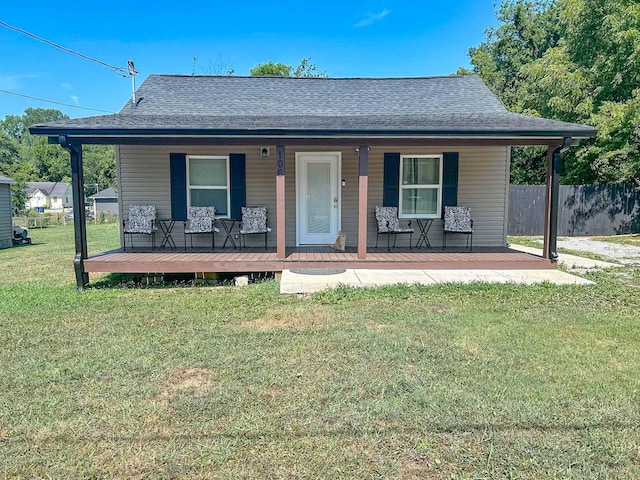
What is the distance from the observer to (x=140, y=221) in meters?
7.83

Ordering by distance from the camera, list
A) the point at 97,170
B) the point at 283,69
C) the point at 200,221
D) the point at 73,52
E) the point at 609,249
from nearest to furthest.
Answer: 1. the point at 200,221
2. the point at 609,249
3. the point at 73,52
4. the point at 283,69
5. the point at 97,170

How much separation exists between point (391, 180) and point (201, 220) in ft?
12.5

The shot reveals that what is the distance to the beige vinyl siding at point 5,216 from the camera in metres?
13.2

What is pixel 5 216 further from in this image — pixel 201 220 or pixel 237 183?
pixel 237 183

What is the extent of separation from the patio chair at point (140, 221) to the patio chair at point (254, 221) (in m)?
1.71

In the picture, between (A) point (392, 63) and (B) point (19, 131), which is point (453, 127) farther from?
(B) point (19, 131)

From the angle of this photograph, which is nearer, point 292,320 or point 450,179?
point 292,320

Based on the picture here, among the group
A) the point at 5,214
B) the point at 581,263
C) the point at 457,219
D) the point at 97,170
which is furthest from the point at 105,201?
the point at 581,263

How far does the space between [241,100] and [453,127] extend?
4.82m

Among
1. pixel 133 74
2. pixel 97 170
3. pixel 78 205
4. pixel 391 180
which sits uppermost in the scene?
pixel 97 170

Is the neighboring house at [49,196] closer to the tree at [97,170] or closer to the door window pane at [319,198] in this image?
the tree at [97,170]

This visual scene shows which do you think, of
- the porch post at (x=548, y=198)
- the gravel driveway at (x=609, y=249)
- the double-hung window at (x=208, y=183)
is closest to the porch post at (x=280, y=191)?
the double-hung window at (x=208, y=183)

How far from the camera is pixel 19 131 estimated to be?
3661 inches

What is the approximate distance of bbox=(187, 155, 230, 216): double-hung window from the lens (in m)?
8.03
